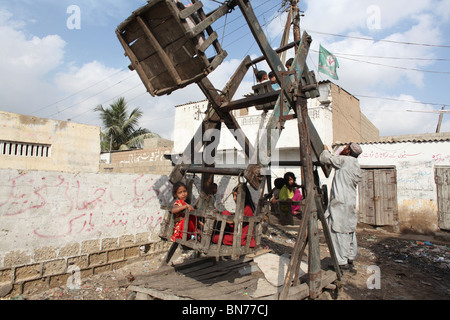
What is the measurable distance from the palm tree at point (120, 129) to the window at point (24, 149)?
11.6m

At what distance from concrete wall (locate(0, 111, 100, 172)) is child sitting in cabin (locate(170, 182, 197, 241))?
856cm

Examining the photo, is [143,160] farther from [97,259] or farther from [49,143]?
[97,259]

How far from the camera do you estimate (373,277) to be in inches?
197

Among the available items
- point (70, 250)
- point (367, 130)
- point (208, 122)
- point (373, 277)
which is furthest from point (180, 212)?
point (367, 130)

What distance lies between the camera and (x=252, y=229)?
10.3 ft

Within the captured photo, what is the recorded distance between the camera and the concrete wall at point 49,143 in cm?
1168

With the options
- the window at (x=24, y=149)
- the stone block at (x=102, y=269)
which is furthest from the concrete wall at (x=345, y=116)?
the window at (x=24, y=149)

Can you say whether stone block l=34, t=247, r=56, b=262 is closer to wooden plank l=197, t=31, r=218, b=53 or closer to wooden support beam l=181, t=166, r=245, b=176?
wooden support beam l=181, t=166, r=245, b=176

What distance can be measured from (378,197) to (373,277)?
A: 7.34 metres

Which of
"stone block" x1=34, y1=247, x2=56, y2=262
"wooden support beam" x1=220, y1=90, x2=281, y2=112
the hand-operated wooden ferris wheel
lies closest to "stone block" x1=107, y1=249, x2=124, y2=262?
→ "stone block" x1=34, y1=247, x2=56, y2=262

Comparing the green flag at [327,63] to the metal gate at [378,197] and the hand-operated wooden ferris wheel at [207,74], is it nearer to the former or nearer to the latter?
the metal gate at [378,197]
